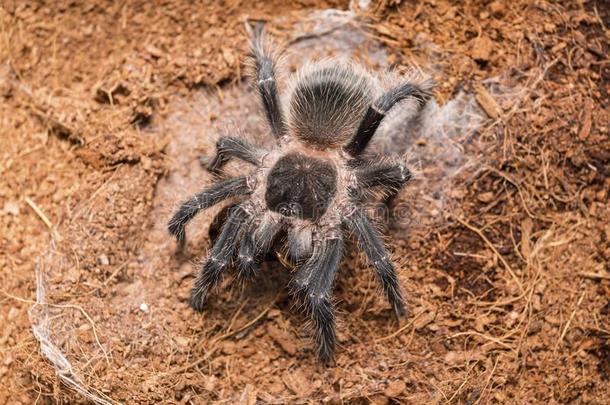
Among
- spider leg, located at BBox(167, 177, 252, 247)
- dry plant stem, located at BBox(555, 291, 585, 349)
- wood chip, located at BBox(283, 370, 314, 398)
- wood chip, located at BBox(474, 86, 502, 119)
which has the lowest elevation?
wood chip, located at BBox(283, 370, 314, 398)

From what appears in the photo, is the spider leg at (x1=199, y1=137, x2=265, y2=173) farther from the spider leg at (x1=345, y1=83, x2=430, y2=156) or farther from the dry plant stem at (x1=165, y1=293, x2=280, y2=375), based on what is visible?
the dry plant stem at (x1=165, y1=293, x2=280, y2=375)

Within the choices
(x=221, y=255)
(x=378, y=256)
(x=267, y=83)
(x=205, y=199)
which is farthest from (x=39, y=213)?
(x=378, y=256)

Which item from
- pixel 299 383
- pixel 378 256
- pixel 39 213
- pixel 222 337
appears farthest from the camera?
pixel 39 213

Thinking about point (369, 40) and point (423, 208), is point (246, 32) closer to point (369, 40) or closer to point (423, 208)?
point (369, 40)

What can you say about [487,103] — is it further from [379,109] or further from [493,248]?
[493,248]

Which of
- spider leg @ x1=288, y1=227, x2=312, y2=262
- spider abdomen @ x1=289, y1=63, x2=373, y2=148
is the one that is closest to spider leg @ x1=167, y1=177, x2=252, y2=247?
spider leg @ x1=288, y1=227, x2=312, y2=262

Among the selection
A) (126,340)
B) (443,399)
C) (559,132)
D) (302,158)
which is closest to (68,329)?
(126,340)

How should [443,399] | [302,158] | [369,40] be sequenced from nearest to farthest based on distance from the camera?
[443,399], [302,158], [369,40]
